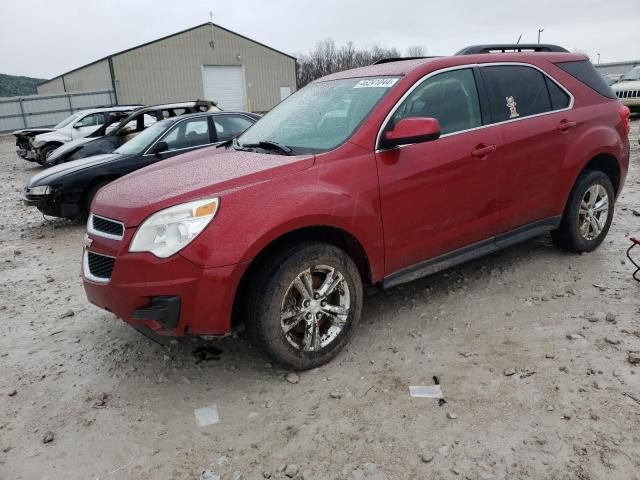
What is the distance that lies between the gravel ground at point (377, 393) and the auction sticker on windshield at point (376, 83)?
1.66 metres

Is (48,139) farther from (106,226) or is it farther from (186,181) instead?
(186,181)

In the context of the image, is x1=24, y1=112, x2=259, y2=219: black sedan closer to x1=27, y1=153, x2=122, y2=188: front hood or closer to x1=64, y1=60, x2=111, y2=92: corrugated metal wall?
x1=27, y1=153, x2=122, y2=188: front hood

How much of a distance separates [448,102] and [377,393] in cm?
210

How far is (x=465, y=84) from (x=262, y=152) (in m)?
1.59

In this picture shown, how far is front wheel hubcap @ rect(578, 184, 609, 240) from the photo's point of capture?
4660mm

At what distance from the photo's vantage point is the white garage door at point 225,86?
3597 centimetres

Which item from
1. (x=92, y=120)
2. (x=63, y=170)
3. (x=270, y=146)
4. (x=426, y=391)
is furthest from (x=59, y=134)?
(x=426, y=391)

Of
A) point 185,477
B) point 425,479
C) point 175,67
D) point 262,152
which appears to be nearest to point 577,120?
point 262,152

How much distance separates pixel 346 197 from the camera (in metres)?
3.16

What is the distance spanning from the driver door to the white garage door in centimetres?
3398

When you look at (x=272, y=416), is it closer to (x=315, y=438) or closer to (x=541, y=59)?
(x=315, y=438)

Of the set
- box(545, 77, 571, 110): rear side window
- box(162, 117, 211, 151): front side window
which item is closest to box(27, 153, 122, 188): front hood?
box(162, 117, 211, 151): front side window

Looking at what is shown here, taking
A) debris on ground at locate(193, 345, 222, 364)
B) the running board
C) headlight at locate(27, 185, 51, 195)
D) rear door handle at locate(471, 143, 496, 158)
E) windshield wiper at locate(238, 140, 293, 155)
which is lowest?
debris on ground at locate(193, 345, 222, 364)

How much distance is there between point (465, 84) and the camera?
3871mm
